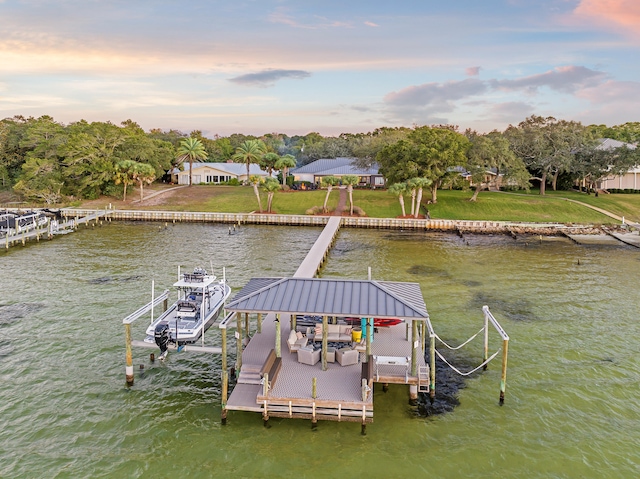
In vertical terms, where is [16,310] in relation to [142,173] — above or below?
below

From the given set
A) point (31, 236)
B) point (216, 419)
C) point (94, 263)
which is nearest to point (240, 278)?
point (94, 263)

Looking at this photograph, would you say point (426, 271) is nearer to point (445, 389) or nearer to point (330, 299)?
point (445, 389)

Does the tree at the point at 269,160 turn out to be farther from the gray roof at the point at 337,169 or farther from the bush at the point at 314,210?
the bush at the point at 314,210

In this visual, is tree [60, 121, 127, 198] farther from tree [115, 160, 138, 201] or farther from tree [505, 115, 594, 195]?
tree [505, 115, 594, 195]

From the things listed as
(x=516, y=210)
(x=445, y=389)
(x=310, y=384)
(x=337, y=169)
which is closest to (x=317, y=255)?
(x=445, y=389)

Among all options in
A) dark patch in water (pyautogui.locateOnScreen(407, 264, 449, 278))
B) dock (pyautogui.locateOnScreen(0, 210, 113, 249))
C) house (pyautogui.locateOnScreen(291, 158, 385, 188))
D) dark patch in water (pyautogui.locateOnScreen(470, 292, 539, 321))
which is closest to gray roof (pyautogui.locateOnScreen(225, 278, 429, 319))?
dark patch in water (pyautogui.locateOnScreen(470, 292, 539, 321))

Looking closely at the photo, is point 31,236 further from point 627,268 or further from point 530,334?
point 627,268
